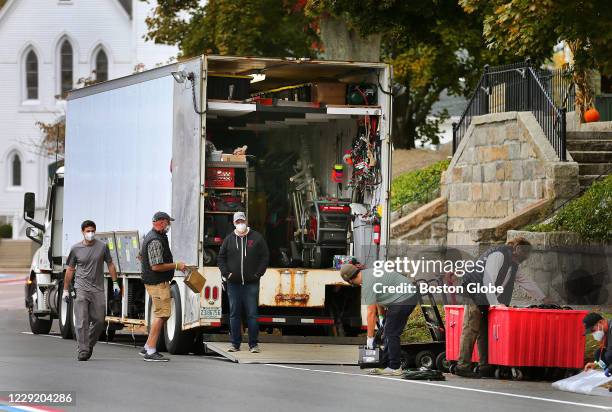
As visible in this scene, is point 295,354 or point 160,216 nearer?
point 160,216

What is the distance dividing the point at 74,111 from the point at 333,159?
449 cm

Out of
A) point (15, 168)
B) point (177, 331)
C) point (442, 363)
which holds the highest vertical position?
point (15, 168)

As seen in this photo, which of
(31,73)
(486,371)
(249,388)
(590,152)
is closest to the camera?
(249,388)

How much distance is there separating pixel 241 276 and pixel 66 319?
5.35 meters

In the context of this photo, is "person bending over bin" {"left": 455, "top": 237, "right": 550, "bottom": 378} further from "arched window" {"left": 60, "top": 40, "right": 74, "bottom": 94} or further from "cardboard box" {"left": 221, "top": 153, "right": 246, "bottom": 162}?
"arched window" {"left": 60, "top": 40, "right": 74, "bottom": 94}

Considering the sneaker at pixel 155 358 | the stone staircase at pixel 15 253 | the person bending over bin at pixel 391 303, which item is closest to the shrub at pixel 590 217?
the person bending over bin at pixel 391 303

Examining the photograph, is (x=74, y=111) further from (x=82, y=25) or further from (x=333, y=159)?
(x=82, y=25)

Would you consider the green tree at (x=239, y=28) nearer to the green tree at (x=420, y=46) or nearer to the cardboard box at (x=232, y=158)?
the green tree at (x=420, y=46)

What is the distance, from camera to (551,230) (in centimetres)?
2195

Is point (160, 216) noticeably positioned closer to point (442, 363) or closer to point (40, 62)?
point (442, 363)

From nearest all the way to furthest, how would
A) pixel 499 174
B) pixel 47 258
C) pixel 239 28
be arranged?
pixel 47 258 → pixel 499 174 → pixel 239 28

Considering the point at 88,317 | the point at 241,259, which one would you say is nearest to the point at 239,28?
the point at 241,259

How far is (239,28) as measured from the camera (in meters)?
37.3

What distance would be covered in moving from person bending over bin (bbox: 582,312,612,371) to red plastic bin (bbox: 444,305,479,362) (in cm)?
155
